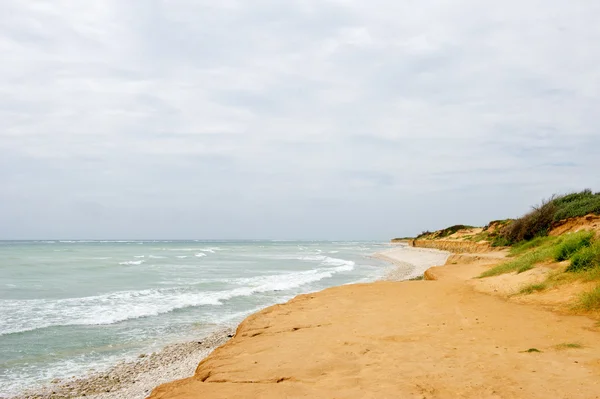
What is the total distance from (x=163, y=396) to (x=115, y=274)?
25609 millimetres

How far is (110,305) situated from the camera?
16.3 metres

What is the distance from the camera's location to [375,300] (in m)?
11.4

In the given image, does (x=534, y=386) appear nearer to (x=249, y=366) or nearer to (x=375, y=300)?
(x=249, y=366)

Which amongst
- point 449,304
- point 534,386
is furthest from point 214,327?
point 534,386

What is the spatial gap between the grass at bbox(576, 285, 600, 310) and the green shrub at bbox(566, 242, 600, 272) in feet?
6.21

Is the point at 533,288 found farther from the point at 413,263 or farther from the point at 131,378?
the point at 413,263

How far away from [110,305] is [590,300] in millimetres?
15888

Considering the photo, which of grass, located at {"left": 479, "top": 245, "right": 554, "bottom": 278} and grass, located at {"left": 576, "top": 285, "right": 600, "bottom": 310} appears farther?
grass, located at {"left": 479, "top": 245, "right": 554, "bottom": 278}

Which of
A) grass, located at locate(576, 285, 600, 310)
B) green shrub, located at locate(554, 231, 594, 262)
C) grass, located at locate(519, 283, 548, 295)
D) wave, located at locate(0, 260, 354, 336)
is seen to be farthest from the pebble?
green shrub, located at locate(554, 231, 594, 262)

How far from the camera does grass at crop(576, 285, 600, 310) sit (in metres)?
8.07

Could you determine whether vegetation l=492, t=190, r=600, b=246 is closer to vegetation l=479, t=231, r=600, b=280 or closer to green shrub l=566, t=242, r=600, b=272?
vegetation l=479, t=231, r=600, b=280

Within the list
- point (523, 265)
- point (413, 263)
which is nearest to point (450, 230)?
point (413, 263)

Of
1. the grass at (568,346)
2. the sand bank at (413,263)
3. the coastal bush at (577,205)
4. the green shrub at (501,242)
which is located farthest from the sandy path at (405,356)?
the green shrub at (501,242)

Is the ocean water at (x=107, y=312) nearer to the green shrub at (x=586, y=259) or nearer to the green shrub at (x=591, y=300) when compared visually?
the green shrub at (x=591, y=300)
